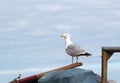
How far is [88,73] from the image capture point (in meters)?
10.3

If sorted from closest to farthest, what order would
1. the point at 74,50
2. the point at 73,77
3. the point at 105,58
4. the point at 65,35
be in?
the point at 105,58 → the point at 73,77 → the point at 74,50 → the point at 65,35

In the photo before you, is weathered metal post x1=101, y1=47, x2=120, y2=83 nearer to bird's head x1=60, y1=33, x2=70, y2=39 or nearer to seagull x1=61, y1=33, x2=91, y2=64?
seagull x1=61, y1=33, x2=91, y2=64

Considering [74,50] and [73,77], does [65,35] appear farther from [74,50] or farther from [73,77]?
→ [73,77]

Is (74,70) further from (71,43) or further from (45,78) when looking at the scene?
(71,43)

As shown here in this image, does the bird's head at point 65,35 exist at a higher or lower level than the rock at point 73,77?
higher

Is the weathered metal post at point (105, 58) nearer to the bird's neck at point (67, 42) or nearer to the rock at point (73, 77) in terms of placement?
the rock at point (73, 77)

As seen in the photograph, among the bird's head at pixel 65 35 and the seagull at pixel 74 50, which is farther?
the bird's head at pixel 65 35

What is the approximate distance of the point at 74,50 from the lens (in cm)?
1489

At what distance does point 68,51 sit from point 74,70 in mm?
4781

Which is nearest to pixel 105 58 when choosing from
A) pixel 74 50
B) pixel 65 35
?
pixel 74 50

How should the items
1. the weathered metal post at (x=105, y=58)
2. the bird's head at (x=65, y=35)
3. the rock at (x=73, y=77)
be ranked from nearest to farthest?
the weathered metal post at (x=105, y=58), the rock at (x=73, y=77), the bird's head at (x=65, y=35)

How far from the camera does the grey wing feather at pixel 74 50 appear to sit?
14656 millimetres

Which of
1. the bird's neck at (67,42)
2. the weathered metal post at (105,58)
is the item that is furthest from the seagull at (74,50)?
the weathered metal post at (105,58)

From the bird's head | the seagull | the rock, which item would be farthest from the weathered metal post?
the bird's head
